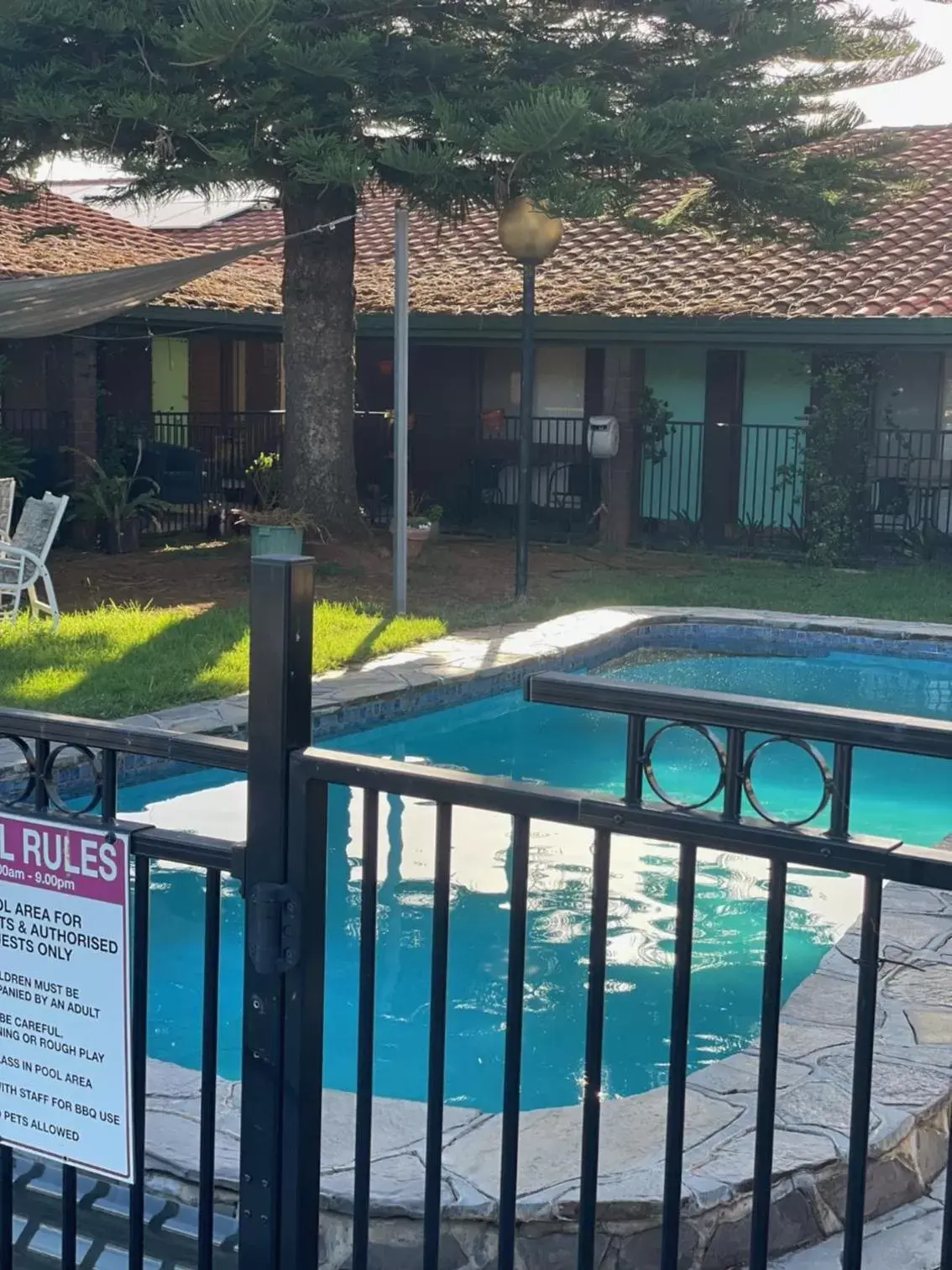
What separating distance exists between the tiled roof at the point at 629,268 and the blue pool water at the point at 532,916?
255 inches

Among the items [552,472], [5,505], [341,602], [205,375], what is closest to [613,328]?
[552,472]

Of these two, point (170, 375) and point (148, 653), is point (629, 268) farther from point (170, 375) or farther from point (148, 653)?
point (148, 653)

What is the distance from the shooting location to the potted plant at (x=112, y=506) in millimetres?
14883

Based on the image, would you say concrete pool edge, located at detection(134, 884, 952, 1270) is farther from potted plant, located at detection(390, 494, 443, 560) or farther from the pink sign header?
potted plant, located at detection(390, 494, 443, 560)

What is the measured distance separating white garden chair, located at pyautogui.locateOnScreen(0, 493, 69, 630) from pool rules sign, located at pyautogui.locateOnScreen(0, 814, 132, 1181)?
794cm

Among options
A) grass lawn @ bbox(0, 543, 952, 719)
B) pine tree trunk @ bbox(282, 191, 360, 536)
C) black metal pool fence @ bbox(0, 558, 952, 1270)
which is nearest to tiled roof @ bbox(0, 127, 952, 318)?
pine tree trunk @ bbox(282, 191, 360, 536)

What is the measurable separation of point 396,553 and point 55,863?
9096 mm

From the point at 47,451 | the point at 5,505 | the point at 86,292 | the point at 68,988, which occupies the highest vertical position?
the point at 86,292

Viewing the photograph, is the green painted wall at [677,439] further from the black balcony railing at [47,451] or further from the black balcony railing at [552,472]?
the black balcony railing at [47,451]

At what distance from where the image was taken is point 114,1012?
2182 mm

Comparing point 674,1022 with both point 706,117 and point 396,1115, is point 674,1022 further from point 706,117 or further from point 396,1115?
point 706,117

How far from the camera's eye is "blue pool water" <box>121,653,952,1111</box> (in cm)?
513

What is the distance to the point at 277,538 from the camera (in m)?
12.7

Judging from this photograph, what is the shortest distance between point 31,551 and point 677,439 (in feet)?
29.8
